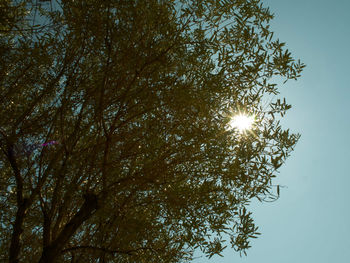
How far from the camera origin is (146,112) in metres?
3.17

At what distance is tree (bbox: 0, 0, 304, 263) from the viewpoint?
9.48 feet

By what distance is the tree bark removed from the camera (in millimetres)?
2662

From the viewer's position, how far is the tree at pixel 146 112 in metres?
2.89

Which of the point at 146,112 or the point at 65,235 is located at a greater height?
the point at 146,112

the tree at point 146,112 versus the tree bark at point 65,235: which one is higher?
the tree at point 146,112

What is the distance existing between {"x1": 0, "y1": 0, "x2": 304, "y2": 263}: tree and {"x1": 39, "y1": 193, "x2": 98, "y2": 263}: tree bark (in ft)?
0.04

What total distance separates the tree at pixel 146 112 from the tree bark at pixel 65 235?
1cm

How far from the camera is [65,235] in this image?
2709 millimetres

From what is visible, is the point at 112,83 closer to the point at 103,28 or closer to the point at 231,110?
the point at 103,28

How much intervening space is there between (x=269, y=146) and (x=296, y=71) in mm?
1045

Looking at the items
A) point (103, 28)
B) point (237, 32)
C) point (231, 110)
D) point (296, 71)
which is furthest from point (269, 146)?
point (103, 28)

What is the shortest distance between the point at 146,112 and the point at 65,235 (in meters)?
1.64

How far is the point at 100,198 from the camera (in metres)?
2.82

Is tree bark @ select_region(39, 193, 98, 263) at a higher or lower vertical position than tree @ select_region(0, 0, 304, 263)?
lower
